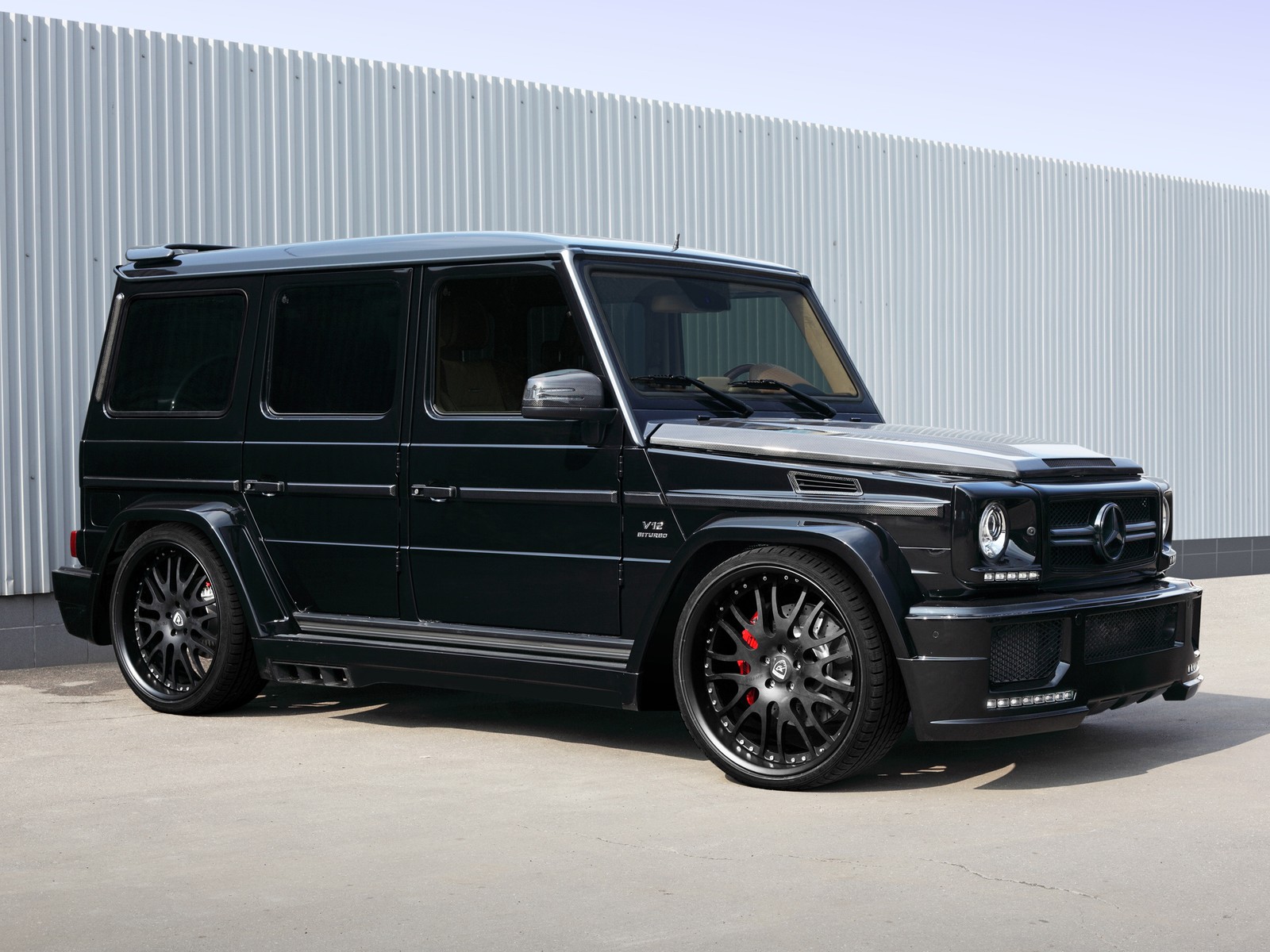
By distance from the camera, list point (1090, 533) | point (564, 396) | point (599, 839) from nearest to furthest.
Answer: point (599, 839) → point (1090, 533) → point (564, 396)

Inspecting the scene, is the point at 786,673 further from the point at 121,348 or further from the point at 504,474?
the point at 121,348

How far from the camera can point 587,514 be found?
6.88 meters

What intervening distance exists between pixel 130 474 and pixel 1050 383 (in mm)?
10253

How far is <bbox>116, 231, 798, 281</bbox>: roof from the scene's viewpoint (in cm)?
722

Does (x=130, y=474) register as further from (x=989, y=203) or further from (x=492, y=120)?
(x=989, y=203)

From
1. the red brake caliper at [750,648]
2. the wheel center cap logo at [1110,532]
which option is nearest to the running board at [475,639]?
the red brake caliper at [750,648]

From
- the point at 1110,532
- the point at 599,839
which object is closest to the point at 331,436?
the point at 599,839

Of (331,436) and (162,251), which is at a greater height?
(162,251)

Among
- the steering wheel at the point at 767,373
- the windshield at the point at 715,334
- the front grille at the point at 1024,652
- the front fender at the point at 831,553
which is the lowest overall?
the front grille at the point at 1024,652

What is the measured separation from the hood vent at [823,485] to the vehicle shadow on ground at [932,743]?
112cm

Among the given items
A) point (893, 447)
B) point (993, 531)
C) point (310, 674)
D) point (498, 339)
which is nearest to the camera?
point (993, 531)

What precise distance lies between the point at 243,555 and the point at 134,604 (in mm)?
948

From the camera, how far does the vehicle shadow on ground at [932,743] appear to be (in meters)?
6.56

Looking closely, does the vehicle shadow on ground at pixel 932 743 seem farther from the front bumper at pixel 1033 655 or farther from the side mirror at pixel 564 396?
the side mirror at pixel 564 396
